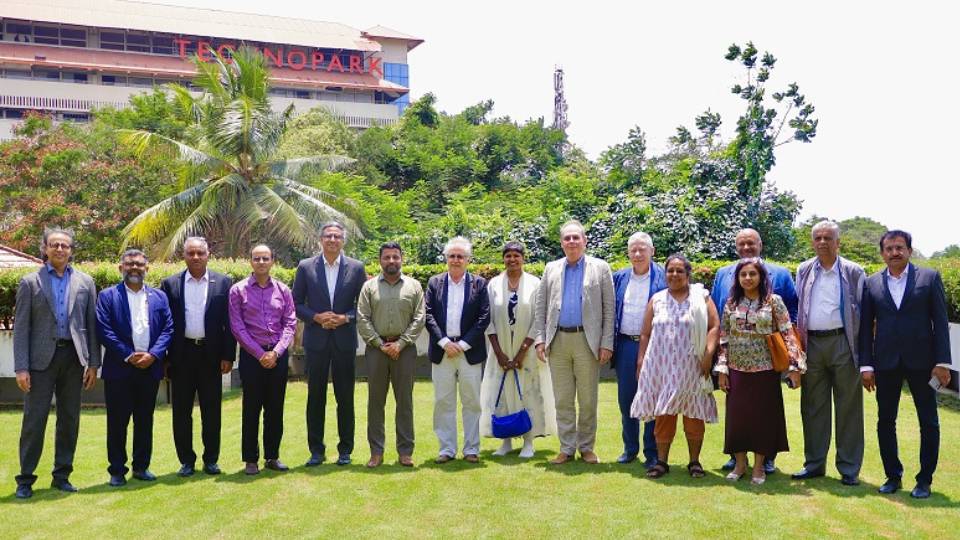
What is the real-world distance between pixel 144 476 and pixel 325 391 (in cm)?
156

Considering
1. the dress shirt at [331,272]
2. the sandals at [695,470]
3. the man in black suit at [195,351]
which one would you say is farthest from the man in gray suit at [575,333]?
the man in black suit at [195,351]

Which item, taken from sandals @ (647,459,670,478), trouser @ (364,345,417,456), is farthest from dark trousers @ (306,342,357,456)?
sandals @ (647,459,670,478)

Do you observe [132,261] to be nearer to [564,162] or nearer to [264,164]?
[264,164]

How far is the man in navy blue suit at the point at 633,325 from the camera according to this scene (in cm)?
759

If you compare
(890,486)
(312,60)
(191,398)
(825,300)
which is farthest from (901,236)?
(312,60)

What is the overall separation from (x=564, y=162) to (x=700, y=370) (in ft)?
111

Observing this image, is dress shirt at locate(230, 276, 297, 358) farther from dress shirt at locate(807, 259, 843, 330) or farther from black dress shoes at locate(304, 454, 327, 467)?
dress shirt at locate(807, 259, 843, 330)

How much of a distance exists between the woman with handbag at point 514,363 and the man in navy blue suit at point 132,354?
8.90 ft

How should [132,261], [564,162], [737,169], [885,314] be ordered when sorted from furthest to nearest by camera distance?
[564,162], [737,169], [132,261], [885,314]

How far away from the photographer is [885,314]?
669cm

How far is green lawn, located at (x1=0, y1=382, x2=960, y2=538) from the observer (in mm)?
5871

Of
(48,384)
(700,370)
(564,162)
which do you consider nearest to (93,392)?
(48,384)

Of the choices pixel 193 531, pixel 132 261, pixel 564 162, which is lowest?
pixel 193 531

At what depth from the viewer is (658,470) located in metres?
7.12
